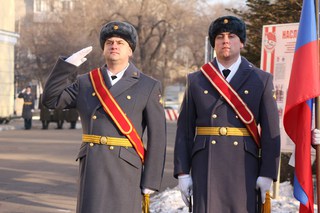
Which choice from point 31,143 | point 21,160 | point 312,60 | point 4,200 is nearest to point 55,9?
point 31,143

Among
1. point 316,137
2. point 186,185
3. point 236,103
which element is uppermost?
point 236,103

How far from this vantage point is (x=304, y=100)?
5.34 meters

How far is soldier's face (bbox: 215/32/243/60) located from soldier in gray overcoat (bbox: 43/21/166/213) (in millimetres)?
548

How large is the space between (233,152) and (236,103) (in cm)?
35

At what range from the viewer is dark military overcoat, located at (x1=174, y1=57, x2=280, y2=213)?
5.07 metres

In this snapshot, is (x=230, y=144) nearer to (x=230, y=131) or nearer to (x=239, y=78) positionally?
(x=230, y=131)

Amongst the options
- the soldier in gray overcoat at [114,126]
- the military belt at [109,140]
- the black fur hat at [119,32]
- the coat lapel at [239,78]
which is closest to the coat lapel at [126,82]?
the soldier in gray overcoat at [114,126]

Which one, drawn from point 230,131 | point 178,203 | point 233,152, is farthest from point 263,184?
point 178,203

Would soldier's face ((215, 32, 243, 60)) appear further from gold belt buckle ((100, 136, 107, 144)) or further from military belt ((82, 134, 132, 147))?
gold belt buckle ((100, 136, 107, 144))

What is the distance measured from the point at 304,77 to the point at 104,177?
5.54ft

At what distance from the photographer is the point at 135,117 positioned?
5148 millimetres

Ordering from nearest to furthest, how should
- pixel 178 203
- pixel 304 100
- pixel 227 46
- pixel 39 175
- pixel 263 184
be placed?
pixel 263 184
pixel 227 46
pixel 304 100
pixel 178 203
pixel 39 175

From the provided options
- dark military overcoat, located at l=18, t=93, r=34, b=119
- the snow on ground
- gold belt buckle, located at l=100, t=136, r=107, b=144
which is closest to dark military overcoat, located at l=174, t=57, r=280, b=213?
gold belt buckle, located at l=100, t=136, r=107, b=144

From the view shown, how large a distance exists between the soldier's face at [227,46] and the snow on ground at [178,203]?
3581mm
